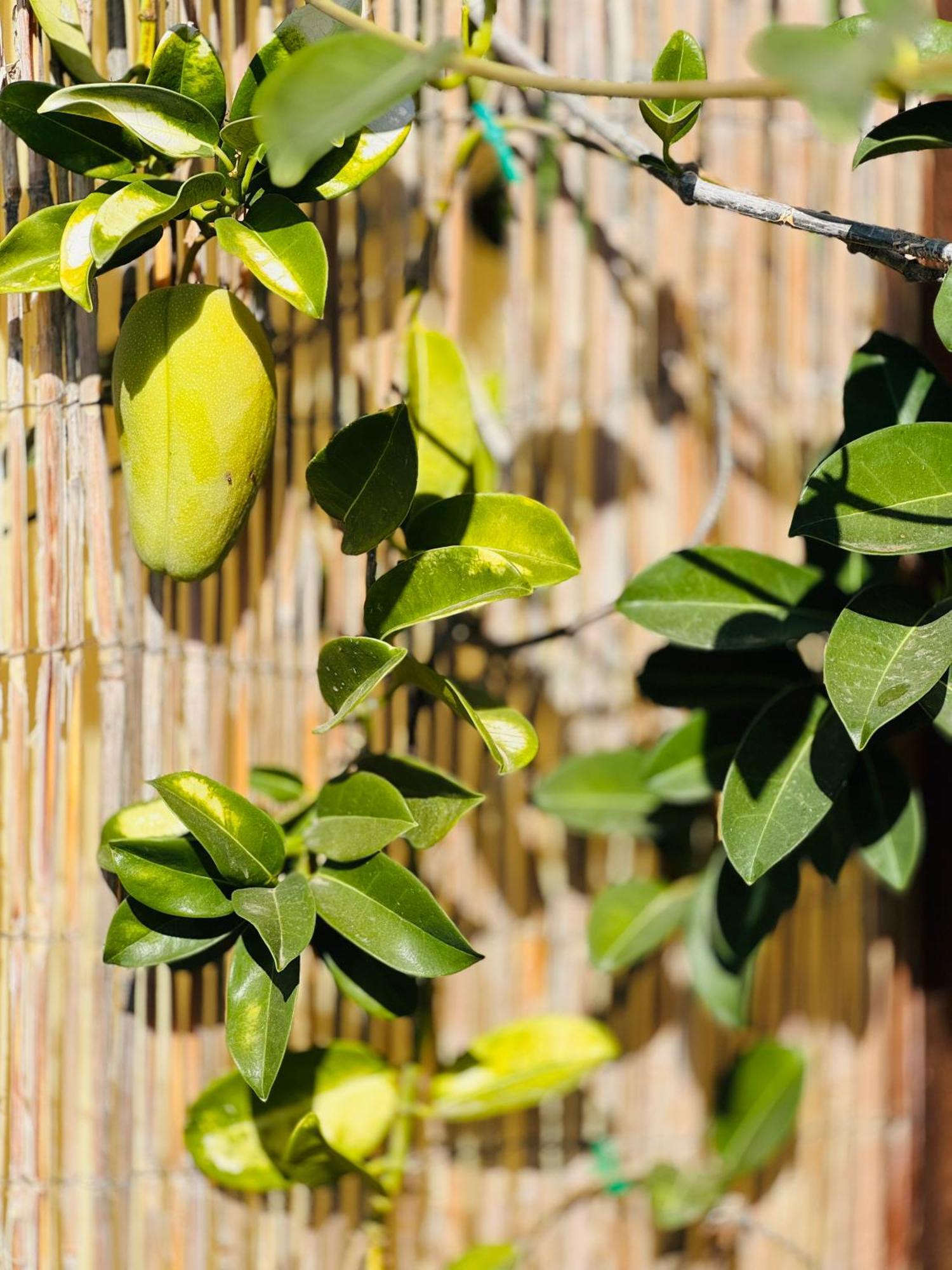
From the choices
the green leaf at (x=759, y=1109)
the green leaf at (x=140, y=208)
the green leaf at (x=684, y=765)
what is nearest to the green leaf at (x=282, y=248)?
the green leaf at (x=140, y=208)

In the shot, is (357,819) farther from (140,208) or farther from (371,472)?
(140,208)

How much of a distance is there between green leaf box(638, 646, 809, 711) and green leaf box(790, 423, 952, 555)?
0.56ft

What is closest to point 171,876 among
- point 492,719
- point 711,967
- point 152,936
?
point 152,936

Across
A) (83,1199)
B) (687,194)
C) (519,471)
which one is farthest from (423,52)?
(83,1199)

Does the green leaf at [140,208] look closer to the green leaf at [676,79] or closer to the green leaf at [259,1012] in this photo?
the green leaf at [676,79]

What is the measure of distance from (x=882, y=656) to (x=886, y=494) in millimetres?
70

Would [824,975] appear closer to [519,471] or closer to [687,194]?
[519,471]

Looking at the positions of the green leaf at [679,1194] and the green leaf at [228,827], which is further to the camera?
the green leaf at [679,1194]

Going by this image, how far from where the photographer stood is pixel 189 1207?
2.13 feet

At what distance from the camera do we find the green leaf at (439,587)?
478 millimetres

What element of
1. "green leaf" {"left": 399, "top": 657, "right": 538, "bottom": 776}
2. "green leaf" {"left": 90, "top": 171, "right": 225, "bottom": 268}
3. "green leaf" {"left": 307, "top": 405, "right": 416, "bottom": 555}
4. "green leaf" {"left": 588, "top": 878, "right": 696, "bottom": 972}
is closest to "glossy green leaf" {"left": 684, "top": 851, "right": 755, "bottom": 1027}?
"green leaf" {"left": 588, "top": 878, "right": 696, "bottom": 972}

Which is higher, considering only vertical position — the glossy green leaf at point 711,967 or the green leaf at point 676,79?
the green leaf at point 676,79

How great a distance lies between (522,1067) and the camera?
28.6 inches

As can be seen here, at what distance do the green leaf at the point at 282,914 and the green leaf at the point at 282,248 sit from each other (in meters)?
0.26
